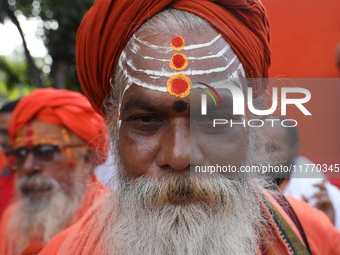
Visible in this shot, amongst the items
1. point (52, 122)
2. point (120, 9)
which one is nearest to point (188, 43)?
point (120, 9)

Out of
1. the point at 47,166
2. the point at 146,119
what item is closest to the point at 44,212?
the point at 47,166

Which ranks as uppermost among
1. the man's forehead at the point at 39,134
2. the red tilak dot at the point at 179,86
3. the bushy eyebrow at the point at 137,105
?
the red tilak dot at the point at 179,86

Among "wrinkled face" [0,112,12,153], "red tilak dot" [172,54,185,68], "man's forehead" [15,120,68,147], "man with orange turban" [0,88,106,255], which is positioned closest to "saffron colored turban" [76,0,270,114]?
"red tilak dot" [172,54,185,68]

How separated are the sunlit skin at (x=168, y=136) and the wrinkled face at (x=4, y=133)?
297 centimetres

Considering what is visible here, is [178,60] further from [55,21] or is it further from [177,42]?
[55,21]

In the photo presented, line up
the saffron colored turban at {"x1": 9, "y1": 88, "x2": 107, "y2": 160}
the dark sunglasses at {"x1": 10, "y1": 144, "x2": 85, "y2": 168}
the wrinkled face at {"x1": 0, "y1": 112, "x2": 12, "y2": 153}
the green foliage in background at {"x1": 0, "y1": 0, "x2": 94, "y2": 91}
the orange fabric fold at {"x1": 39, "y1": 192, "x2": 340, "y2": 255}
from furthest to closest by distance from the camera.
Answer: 1. the green foliage in background at {"x1": 0, "y1": 0, "x2": 94, "y2": 91}
2. the wrinkled face at {"x1": 0, "y1": 112, "x2": 12, "y2": 153}
3. the saffron colored turban at {"x1": 9, "y1": 88, "x2": 107, "y2": 160}
4. the dark sunglasses at {"x1": 10, "y1": 144, "x2": 85, "y2": 168}
5. the orange fabric fold at {"x1": 39, "y1": 192, "x2": 340, "y2": 255}

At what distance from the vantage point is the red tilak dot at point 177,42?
164 centimetres

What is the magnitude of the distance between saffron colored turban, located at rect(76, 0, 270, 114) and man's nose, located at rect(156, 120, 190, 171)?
466 millimetres

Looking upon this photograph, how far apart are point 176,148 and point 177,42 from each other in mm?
476

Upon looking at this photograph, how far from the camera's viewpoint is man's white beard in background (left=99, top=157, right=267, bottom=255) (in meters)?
1.58

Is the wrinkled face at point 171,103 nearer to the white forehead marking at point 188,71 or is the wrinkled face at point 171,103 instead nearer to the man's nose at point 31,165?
the white forehead marking at point 188,71

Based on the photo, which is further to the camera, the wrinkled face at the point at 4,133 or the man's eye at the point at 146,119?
the wrinkled face at the point at 4,133

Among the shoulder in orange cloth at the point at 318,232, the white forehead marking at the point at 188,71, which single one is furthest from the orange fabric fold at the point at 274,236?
the white forehead marking at the point at 188,71

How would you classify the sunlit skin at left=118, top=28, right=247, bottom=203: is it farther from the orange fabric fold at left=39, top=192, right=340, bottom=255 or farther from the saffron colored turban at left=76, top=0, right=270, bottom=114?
the orange fabric fold at left=39, top=192, right=340, bottom=255
